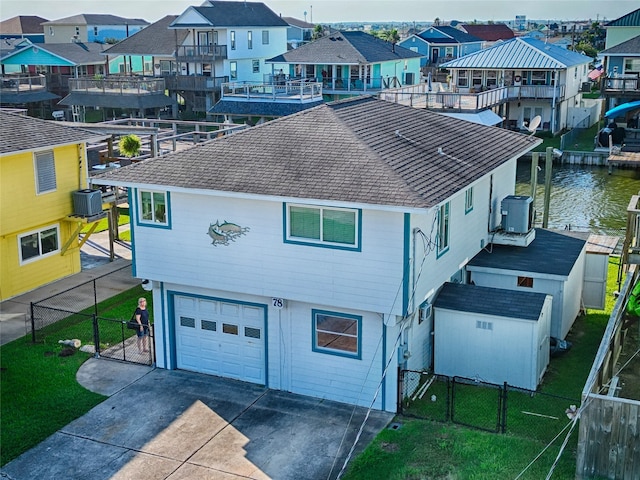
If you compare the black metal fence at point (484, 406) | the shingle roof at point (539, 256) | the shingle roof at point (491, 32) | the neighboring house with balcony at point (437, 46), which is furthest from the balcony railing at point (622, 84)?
the shingle roof at point (491, 32)

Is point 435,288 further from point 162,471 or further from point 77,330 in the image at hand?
point 77,330

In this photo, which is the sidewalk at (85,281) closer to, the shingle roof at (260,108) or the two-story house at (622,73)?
the shingle roof at (260,108)

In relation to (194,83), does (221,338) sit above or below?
below

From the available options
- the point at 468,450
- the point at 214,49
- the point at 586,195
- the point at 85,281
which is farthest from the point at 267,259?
the point at 214,49

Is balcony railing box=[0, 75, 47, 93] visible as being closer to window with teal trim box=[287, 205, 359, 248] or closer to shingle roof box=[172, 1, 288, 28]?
shingle roof box=[172, 1, 288, 28]

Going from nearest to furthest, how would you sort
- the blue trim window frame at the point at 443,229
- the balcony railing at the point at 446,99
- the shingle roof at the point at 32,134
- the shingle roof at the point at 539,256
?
the blue trim window frame at the point at 443,229
the shingle roof at the point at 539,256
the shingle roof at the point at 32,134
the balcony railing at the point at 446,99

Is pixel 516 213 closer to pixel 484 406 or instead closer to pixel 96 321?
pixel 484 406
